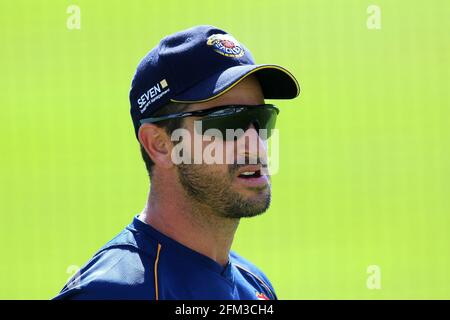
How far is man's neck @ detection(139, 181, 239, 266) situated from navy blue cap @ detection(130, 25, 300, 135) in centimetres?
35

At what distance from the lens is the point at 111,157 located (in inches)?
295

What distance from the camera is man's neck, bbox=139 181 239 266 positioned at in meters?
3.00

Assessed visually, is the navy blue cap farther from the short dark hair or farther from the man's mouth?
the man's mouth

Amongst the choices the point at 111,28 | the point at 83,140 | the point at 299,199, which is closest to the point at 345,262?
the point at 299,199

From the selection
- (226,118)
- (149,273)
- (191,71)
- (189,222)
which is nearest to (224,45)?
(191,71)

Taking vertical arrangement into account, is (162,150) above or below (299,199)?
above

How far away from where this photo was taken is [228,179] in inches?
118

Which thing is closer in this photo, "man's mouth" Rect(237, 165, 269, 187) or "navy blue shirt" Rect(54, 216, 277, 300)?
"navy blue shirt" Rect(54, 216, 277, 300)

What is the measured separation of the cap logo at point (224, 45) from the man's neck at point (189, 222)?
56 cm

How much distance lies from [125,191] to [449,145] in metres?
3.21

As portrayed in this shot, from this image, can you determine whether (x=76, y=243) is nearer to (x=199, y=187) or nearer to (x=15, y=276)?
(x=15, y=276)

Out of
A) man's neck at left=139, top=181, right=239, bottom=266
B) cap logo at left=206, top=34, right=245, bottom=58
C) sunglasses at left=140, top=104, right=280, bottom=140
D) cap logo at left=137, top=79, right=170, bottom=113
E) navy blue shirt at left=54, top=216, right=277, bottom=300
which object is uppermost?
cap logo at left=206, top=34, right=245, bottom=58

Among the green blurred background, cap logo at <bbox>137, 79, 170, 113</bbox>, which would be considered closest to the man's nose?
cap logo at <bbox>137, 79, 170, 113</bbox>
